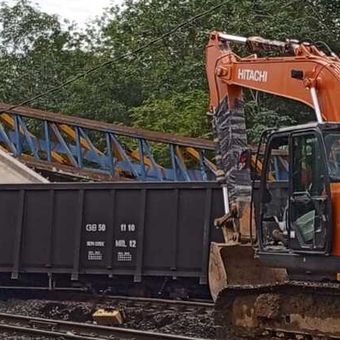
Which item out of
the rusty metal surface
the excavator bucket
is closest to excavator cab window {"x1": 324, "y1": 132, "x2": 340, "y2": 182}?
the excavator bucket

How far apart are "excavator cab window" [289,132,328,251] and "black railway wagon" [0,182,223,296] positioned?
16.5ft

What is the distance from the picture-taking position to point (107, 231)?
15516 mm

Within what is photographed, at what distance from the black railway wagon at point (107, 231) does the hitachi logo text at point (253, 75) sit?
10.9ft

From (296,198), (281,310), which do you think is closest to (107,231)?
(281,310)

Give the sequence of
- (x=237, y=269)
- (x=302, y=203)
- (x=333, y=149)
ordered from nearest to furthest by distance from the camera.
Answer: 1. (x=333, y=149)
2. (x=302, y=203)
3. (x=237, y=269)

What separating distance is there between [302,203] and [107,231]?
663 cm

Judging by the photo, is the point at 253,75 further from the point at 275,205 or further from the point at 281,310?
the point at 281,310

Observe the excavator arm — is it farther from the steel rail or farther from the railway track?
the steel rail

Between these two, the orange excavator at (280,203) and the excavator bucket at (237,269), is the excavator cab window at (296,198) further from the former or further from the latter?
the excavator bucket at (237,269)

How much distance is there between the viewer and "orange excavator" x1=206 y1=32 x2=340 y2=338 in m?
9.27

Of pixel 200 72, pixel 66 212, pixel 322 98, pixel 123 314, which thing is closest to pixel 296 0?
pixel 200 72

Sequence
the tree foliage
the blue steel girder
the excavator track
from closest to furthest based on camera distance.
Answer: the excavator track < the blue steel girder < the tree foliage

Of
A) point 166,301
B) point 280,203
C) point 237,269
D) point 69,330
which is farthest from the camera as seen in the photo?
point 166,301

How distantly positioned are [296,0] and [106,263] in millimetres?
14620
